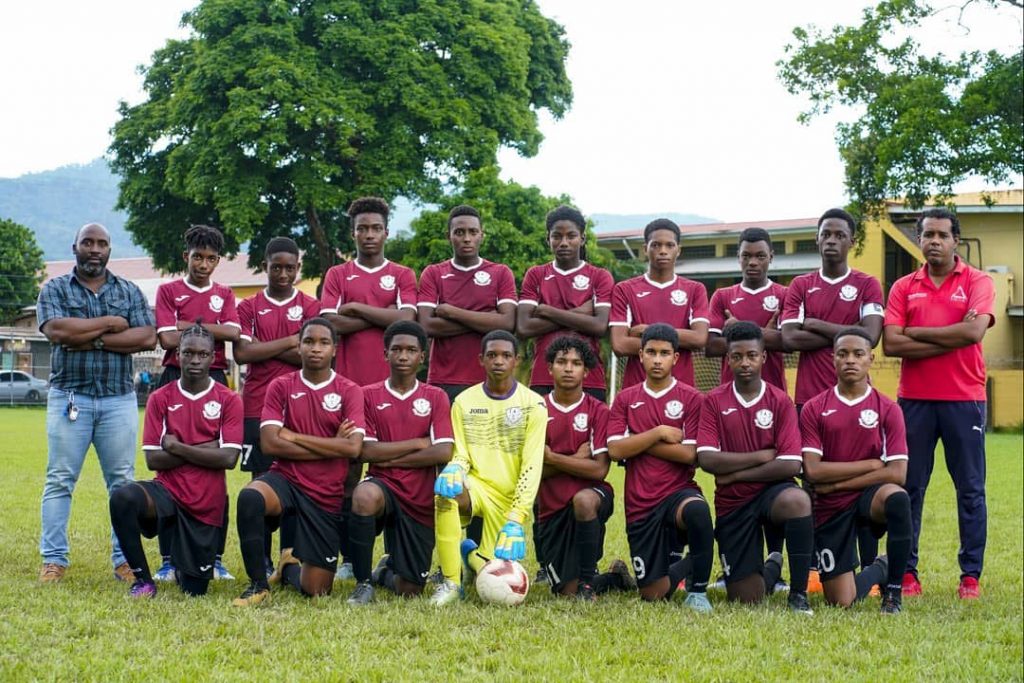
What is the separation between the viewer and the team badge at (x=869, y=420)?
6.49 metres

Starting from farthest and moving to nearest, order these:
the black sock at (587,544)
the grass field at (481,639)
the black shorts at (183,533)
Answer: the black sock at (587,544)
the black shorts at (183,533)
the grass field at (481,639)

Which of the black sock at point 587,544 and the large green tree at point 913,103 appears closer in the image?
the black sock at point 587,544

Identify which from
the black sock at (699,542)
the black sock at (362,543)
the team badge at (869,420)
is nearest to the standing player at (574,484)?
the black sock at (699,542)

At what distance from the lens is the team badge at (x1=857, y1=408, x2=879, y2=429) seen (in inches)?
256

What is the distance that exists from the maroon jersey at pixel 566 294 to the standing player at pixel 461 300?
193mm

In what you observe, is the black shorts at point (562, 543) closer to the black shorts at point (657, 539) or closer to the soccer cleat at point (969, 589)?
the black shorts at point (657, 539)

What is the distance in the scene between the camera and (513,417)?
6.79 m

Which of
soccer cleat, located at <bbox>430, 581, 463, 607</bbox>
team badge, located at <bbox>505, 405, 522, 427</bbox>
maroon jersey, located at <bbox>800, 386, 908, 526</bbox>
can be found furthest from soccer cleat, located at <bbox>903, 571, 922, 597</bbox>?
soccer cleat, located at <bbox>430, 581, 463, 607</bbox>

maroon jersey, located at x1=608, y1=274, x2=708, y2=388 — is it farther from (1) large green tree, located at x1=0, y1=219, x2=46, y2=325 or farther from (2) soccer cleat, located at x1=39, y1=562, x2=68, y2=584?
(1) large green tree, located at x1=0, y1=219, x2=46, y2=325

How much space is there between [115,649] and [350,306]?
2.79 metres

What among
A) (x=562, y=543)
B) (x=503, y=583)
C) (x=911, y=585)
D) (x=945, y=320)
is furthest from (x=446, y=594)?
(x=945, y=320)

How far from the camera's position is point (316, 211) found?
2727 centimetres

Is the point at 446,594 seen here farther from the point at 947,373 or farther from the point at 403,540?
the point at 947,373

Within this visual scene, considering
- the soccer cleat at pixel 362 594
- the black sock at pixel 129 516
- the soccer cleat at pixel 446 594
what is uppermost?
the black sock at pixel 129 516
